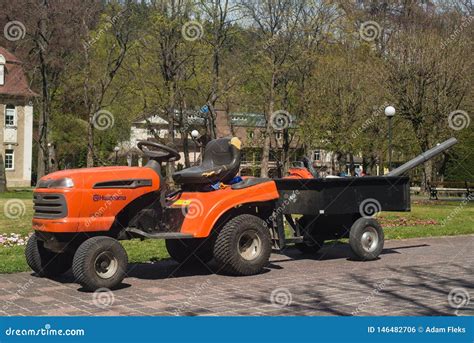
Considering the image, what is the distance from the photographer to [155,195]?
9484mm

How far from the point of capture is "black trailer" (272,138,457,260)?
11.3m

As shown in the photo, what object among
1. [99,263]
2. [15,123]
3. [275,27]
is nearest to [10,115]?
[15,123]

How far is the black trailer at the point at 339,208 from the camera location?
1128cm

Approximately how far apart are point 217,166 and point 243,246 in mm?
1271

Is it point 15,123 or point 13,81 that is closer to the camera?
point 13,81

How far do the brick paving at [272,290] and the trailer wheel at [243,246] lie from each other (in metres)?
0.20

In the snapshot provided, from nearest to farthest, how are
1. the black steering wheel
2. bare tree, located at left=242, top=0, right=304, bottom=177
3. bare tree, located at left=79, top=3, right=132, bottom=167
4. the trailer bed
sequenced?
1. the black steering wheel
2. the trailer bed
3. bare tree, located at left=79, top=3, right=132, bottom=167
4. bare tree, located at left=242, top=0, right=304, bottom=177

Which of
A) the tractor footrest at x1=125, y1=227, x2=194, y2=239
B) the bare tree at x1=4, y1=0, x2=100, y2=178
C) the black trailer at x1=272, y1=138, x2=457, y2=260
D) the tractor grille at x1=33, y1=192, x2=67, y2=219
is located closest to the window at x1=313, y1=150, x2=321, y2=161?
the bare tree at x1=4, y1=0, x2=100, y2=178

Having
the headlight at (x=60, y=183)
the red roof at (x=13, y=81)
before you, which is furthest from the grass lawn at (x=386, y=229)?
the red roof at (x=13, y=81)

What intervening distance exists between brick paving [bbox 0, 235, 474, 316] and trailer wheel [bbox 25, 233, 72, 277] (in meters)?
0.16

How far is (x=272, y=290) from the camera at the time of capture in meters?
8.83

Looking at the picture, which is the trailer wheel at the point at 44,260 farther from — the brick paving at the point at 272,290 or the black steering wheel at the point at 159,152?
the black steering wheel at the point at 159,152

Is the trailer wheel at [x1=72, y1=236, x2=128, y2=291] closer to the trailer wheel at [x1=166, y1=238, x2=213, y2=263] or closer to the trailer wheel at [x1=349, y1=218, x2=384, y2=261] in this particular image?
the trailer wheel at [x1=166, y1=238, x2=213, y2=263]

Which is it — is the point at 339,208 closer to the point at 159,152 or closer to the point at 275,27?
the point at 159,152
